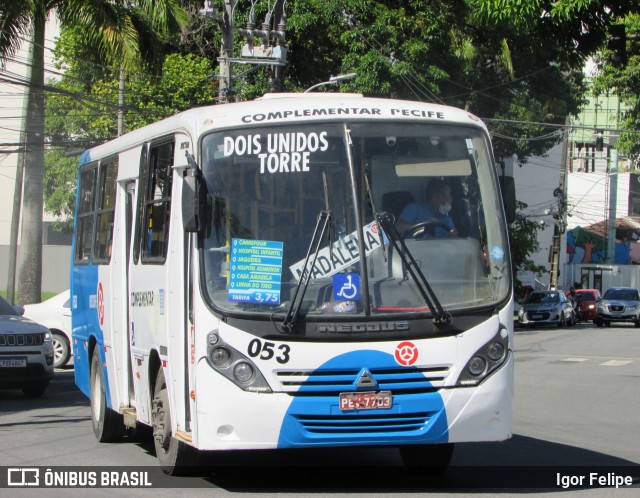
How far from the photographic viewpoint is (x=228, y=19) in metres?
23.7

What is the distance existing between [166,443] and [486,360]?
9.00ft

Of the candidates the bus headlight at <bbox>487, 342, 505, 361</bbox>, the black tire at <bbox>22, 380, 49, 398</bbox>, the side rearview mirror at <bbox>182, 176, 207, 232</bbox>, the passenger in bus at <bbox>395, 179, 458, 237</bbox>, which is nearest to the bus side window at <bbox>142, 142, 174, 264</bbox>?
the side rearview mirror at <bbox>182, 176, 207, 232</bbox>

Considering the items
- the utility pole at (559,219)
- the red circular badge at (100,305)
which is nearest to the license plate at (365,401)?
the red circular badge at (100,305)

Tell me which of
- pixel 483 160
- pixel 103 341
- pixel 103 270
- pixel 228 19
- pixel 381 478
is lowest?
pixel 381 478

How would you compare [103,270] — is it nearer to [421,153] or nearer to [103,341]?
[103,341]

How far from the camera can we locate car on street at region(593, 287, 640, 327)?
138ft

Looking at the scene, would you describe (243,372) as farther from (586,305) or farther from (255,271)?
(586,305)

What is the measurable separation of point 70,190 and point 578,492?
4445 centimetres

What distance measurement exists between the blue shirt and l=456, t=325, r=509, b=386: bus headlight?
2.83 ft

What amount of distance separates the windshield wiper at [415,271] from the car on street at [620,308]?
36071 mm

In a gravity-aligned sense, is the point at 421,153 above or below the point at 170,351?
above

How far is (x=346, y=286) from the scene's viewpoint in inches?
301

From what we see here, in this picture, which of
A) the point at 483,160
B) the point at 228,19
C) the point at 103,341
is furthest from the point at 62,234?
the point at 483,160

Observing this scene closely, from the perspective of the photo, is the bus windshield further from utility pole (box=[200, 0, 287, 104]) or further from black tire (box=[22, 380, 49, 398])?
utility pole (box=[200, 0, 287, 104])
